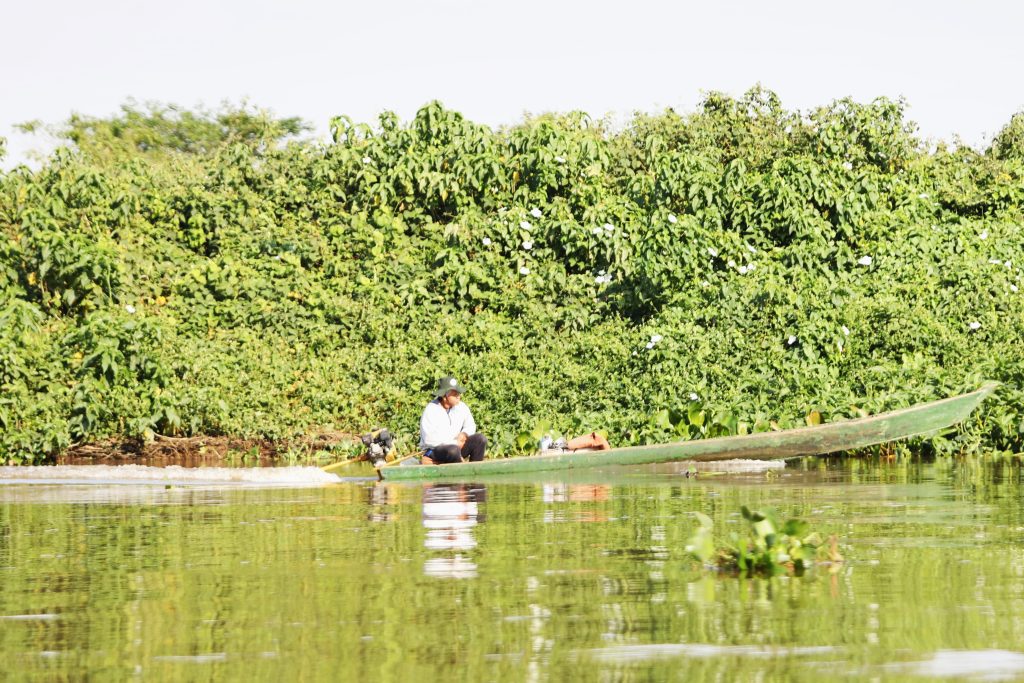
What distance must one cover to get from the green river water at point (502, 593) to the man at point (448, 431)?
2903mm

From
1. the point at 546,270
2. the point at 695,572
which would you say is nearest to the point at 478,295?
the point at 546,270

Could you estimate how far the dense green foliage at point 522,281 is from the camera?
2039cm

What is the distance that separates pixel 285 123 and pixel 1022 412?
27.9 meters

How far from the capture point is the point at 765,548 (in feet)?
27.4

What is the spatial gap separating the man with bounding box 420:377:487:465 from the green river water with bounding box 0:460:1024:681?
9.52 ft

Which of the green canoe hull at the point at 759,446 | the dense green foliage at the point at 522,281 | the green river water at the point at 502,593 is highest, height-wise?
the dense green foliage at the point at 522,281

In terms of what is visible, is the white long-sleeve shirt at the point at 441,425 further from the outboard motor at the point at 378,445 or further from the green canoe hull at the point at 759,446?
the green canoe hull at the point at 759,446

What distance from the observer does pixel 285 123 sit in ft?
140

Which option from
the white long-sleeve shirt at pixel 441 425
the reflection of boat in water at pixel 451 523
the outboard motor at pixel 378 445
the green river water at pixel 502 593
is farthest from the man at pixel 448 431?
the green river water at pixel 502 593

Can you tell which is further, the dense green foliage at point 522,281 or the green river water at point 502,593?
the dense green foliage at point 522,281

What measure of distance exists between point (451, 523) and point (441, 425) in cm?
513

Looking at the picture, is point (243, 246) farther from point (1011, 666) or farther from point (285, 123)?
point (1011, 666)

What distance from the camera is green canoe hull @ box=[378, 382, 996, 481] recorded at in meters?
16.2

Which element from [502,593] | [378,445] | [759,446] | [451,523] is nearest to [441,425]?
[378,445]
